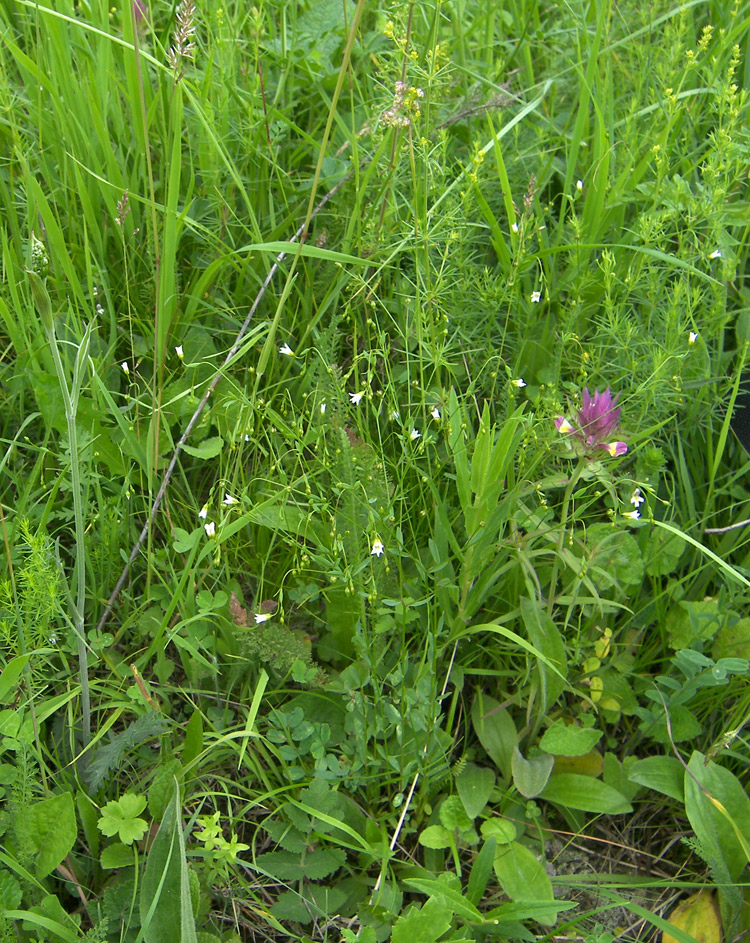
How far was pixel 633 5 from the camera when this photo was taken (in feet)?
8.18

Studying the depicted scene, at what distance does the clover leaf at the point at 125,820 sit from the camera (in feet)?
4.67

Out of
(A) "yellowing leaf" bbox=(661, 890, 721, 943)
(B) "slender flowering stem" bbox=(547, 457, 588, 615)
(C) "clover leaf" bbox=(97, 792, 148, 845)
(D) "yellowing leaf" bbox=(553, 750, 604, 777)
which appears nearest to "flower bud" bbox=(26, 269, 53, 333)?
(C) "clover leaf" bbox=(97, 792, 148, 845)

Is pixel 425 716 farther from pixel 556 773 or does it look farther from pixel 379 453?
pixel 379 453

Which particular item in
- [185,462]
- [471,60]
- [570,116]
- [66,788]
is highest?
[471,60]

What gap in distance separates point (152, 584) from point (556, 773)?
969 millimetres

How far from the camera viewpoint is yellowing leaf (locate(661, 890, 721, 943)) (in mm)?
1599

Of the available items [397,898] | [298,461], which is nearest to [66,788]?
[397,898]

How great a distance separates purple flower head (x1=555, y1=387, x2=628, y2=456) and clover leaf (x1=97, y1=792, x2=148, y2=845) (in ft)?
3.41

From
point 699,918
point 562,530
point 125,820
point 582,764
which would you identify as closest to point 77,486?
point 125,820

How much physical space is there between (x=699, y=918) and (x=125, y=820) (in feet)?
3.73

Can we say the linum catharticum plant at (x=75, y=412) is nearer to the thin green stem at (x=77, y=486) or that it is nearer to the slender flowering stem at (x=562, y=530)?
the thin green stem at (x=77, y=486)

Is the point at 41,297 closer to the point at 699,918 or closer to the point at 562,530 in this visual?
the point at 562,530

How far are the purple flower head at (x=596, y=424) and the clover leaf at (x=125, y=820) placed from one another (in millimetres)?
1039

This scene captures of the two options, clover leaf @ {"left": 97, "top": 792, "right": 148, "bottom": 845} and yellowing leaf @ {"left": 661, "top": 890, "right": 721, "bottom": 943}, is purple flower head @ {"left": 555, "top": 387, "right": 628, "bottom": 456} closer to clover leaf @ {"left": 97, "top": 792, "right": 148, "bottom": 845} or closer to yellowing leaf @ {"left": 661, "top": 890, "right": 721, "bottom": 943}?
yellowing leaf @ {"left": 661, "top": 890, "right": 721, "bottom": 943}
